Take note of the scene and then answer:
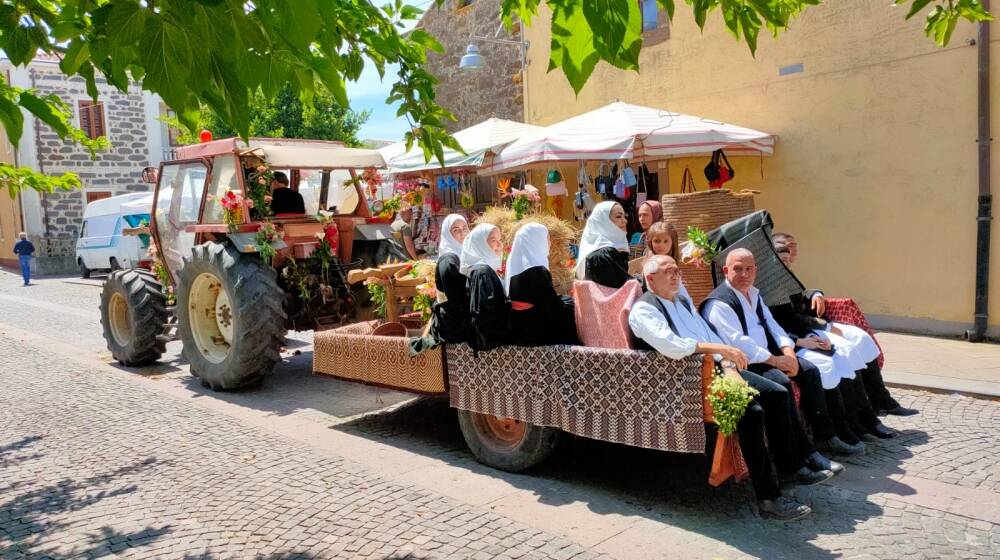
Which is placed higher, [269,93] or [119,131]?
[119,131]

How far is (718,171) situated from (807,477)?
5.95 metres

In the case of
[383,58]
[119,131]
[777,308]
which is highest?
[119,131]

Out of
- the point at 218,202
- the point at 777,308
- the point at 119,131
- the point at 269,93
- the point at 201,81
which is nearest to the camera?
the point at 201,81

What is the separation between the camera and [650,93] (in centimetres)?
1097

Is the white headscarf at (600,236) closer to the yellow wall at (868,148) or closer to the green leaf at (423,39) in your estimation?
the green leaf at (423,39)

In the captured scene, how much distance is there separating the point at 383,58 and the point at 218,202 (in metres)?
4.37

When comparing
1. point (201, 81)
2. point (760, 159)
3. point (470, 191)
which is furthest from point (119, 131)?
point (201, 81)

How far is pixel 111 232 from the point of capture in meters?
21.5

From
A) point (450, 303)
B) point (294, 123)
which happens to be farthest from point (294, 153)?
point (294, 123)

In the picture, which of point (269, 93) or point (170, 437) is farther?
point (170, 437)

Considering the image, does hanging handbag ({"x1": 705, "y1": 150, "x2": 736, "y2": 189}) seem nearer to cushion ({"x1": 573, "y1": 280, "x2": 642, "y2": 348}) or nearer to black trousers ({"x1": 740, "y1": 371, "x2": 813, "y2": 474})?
cushion ({"x1": 573, "y1": 280, "x2": 642, "y2": 348})

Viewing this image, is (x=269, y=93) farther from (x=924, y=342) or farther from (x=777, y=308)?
(x=924, y=342)

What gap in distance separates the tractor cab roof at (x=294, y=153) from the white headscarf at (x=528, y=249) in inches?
134

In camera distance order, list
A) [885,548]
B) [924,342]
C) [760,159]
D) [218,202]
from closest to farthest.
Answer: [885,548] → [218,202] → [924,342] → [760,159]
